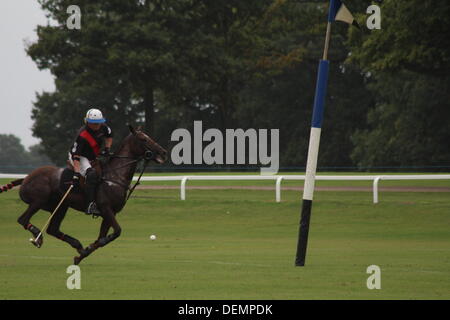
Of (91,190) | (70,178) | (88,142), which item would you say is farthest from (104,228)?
(88,142)

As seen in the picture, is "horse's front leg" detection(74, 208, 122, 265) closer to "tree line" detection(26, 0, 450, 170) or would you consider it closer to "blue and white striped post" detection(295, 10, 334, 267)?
"blue and white striped post" detection(295, 10, 334, 267)

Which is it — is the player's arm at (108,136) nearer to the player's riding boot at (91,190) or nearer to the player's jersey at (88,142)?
the player's jersey at (88,142)

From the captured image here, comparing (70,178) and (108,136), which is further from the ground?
(108,136)

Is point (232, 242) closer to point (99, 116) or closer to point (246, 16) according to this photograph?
point (99, 116)

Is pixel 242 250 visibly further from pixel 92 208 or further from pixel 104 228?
pixel 92 208

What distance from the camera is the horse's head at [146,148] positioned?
18.1m

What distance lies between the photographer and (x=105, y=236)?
58.0 feet

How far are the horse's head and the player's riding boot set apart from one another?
3.13ft

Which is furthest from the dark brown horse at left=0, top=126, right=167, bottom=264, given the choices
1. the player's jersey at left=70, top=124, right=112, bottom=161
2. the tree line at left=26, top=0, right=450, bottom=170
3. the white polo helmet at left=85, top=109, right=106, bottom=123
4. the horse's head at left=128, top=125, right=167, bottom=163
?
the tree line at left=26, top=0, right=450, bottom=170

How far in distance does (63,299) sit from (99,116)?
5.40m

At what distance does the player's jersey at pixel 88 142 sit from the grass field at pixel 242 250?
191 centimetres

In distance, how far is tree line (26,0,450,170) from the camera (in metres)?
44.8

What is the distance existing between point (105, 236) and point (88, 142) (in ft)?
5.36

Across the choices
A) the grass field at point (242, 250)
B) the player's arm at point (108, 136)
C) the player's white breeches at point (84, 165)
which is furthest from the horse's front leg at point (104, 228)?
the player's arm at point (108, 136)
